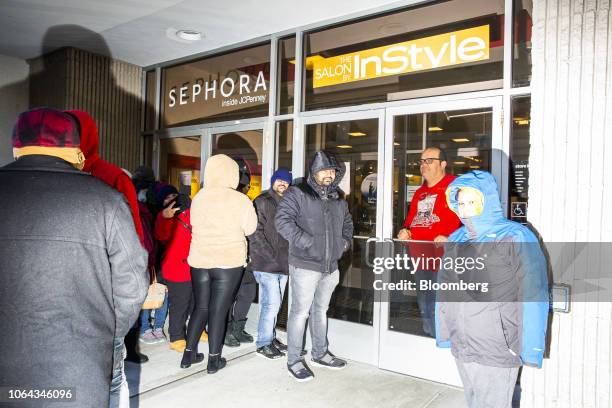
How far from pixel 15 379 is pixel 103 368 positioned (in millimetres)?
266

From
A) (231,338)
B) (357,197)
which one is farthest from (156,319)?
(357,197)

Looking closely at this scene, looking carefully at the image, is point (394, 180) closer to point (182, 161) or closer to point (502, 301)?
point (502, 301)

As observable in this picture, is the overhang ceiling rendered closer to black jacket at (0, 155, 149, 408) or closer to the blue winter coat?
the blue winter coat

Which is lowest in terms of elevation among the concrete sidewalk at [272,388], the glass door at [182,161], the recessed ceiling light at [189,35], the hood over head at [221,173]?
the concrete sidewalk at [272,388]

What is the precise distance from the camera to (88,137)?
2.36 metres

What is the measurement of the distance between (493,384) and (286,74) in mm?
3724

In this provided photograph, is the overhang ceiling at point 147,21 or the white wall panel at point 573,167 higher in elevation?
the overhang ceiling at point 147,21

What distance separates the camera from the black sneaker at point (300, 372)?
362cm

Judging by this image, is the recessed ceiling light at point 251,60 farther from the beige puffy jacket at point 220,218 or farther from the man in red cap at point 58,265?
the man in red cap at point 58,265

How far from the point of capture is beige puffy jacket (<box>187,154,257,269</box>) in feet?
11.4

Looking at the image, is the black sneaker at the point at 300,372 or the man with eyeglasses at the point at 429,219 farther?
the man with eyeglasses at the point at 429,219

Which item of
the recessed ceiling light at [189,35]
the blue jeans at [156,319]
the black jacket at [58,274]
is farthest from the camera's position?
the recessed ceiling light at [189,35]

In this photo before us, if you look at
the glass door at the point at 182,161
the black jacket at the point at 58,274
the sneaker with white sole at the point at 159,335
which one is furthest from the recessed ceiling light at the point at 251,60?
the black jacket at the point at 58,274

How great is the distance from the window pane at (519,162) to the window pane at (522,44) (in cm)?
16
